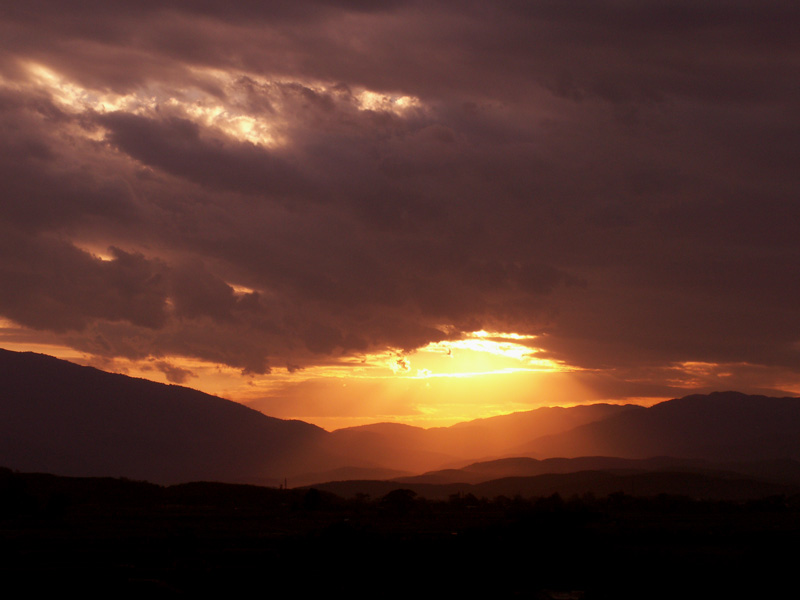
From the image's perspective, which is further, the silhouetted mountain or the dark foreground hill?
the silhouetted mountain

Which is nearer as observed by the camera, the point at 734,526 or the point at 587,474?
the point at 734,526

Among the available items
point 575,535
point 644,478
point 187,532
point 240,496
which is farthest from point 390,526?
point 644,478

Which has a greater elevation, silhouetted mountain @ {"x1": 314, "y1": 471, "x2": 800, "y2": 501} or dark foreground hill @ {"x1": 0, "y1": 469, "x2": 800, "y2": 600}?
dark foreground hill @ {"x1": 0, "y1": 469, "x2": 800, "y2": 600}

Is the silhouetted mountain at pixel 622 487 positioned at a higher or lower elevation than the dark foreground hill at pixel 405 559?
lower

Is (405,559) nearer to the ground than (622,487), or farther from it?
farther from it

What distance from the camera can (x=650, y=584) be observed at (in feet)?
96.5

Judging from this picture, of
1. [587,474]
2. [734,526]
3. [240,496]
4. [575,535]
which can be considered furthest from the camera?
[587,474]

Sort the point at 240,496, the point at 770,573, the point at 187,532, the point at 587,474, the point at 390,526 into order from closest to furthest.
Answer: the point at 770,573
the point at 187,532
the point at 390,526
the point at 240,496
the point at 587,474

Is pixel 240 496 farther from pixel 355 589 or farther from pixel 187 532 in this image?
pixel 355 589

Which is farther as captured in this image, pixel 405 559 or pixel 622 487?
pixel 622 487

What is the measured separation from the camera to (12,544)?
39938 millimetres

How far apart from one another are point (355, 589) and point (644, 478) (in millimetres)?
146220

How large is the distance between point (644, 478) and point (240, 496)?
99.8m

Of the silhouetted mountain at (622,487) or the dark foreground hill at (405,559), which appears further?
the silhouetted mountain at (622,487)
